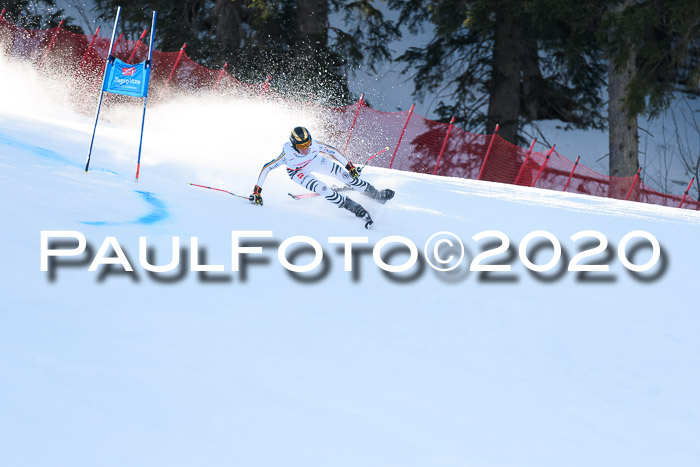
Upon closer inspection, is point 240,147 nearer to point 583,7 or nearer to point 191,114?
point 191,114

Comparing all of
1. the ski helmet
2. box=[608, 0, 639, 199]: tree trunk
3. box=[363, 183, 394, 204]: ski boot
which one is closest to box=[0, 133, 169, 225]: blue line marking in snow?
the ski helmet

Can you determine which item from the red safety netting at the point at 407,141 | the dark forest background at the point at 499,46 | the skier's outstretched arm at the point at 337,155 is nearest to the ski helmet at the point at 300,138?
the skier's outstretched arm at the point at 337,155

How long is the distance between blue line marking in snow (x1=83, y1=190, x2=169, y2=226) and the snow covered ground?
5cm

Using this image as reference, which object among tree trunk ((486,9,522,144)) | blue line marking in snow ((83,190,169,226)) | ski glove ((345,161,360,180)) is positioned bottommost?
blue line marking in snow ((83,190,169,226))

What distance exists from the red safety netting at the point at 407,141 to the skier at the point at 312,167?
760 centimetres

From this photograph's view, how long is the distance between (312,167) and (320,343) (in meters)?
4.70

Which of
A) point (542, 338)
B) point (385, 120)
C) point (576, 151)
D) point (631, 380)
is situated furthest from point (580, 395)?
point (576, 151)

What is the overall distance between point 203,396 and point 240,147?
1153 cm

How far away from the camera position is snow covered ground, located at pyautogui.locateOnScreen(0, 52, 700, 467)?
3852 millimetres

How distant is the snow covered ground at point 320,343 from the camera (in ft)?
12.6

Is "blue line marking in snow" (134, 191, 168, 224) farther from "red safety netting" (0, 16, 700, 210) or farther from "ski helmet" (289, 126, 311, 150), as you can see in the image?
"red safety netting" (0, 16, 700, 210)

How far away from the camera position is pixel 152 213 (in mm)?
8547

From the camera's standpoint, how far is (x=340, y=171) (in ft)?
32.3

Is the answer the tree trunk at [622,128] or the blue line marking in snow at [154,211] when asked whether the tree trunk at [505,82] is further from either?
the blue line marking in snow at [154,211]
